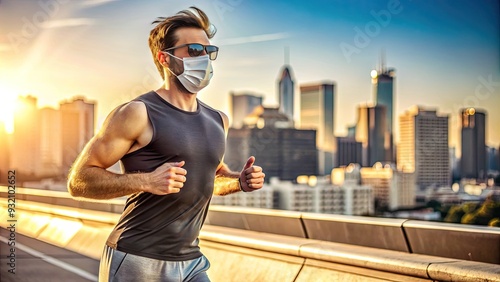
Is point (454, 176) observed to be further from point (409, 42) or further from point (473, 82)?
point (409, 42)

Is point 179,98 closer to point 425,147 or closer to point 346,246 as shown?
point 346,246

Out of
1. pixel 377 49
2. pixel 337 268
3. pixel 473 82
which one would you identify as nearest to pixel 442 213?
pixel 473 82

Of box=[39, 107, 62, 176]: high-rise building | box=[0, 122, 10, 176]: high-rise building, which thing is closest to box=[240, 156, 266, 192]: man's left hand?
box=[0, 122, 10, 176]: high-rise building

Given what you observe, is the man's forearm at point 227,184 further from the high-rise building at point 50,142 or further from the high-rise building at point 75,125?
the high-rise building at point 75,125

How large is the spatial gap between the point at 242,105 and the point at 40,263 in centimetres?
10331

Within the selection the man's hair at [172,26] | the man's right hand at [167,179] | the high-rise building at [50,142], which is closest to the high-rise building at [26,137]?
the high-rise building at [50,142]

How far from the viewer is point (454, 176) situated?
93.2 meters

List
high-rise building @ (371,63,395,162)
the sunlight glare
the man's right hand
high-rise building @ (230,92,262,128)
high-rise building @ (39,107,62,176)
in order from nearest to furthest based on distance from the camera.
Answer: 1. the man's right hand
2. the sunlight glare
3. high-rise building @ (39,107,62,176)
4. high-rise building @ (230,92,262,128)
5. high-rise building @ (371,63,395,162)

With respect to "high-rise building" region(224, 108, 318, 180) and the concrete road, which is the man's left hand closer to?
the concrete road

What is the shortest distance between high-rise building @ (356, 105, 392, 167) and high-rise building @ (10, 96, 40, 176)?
103m

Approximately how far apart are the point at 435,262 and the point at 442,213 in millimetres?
73142

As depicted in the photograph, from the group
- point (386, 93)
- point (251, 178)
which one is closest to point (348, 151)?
point (386, 93)

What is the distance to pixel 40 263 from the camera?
701 cm

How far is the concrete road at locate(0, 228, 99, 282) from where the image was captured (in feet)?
20.3
